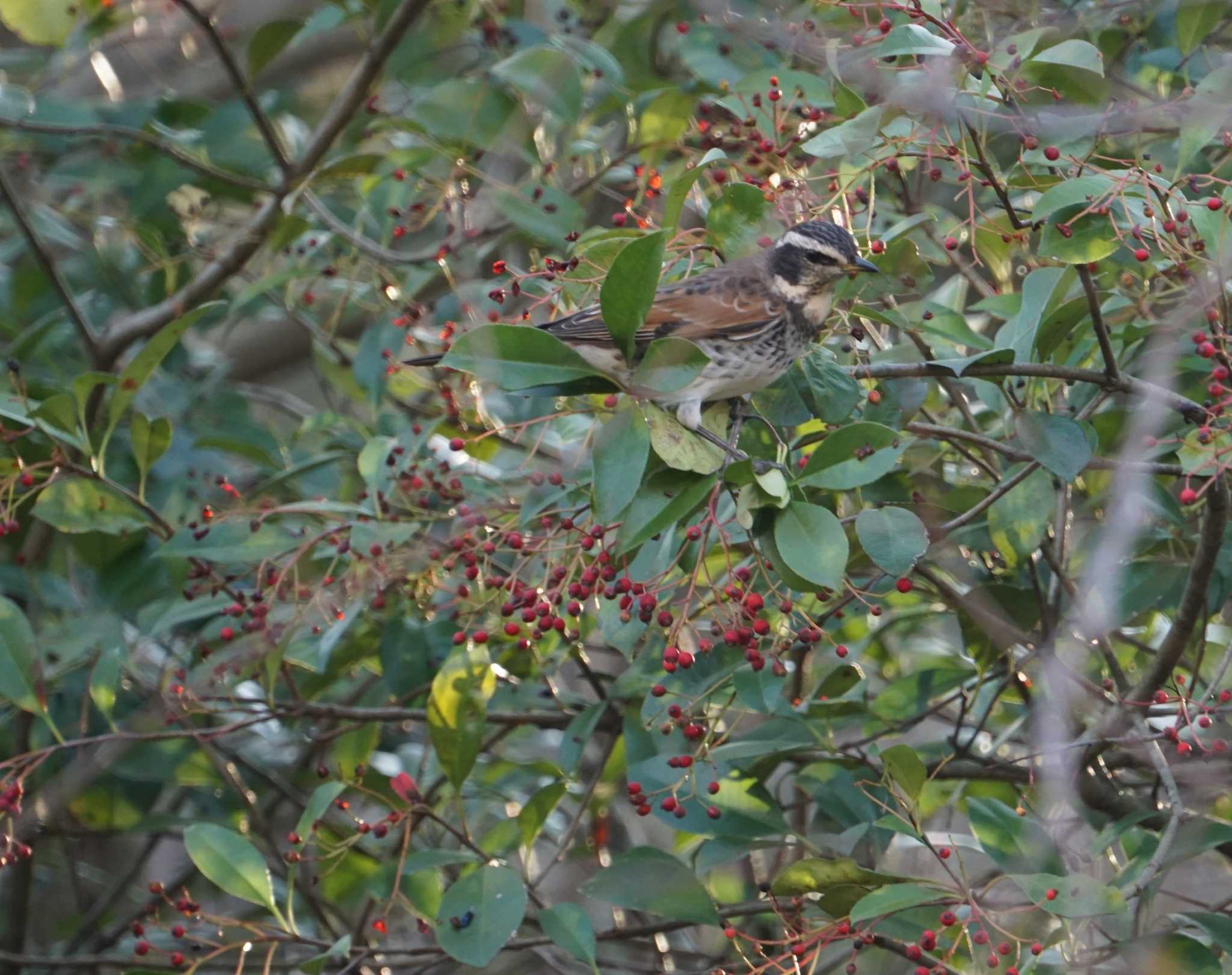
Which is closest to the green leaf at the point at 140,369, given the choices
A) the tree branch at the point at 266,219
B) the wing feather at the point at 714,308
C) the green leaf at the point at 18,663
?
the green leaf at the point at 18,663

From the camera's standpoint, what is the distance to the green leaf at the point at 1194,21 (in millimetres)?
3209

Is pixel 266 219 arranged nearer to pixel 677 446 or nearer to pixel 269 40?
pixel 269 40

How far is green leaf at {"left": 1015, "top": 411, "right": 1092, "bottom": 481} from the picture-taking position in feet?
8.16

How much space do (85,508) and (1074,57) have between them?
2.39m

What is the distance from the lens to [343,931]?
4.02 m

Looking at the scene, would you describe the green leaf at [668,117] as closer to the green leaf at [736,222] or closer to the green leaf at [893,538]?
the green leaf at [736,222]

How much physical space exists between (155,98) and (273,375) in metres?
2.20

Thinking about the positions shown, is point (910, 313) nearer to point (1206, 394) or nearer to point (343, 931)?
point (1206, 394)

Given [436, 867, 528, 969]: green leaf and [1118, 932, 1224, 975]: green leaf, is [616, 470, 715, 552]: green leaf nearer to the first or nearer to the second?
[436, 867, 528, 969]: green leaf

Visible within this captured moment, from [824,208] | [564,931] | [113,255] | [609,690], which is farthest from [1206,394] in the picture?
[113,255]

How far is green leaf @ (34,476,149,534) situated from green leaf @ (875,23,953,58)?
2045 millimetres

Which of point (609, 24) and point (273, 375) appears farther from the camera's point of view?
point (273, 375)

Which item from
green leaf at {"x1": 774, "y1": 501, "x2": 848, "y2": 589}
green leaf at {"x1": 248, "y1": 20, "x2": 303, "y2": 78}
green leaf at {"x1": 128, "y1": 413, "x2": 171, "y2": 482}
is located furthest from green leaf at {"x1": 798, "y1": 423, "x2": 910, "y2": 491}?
green leaf at {"x1": 248, "y1": 20, "x2": 303, "y2": 78}

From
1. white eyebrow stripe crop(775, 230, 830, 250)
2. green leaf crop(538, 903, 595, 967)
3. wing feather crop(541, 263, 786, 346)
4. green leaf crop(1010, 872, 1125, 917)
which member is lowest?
green leaf crop(538, 903, 595, 967)
